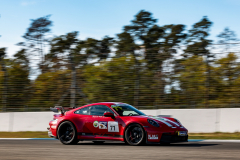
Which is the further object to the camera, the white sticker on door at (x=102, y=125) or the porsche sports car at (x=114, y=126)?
the white sticker on door at (x=102, y=125)

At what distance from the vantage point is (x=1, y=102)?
1577 centimetres

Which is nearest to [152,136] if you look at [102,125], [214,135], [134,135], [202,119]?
[134,135]

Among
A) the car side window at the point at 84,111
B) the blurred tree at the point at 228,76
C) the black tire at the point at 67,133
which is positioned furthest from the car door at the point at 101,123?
the blurred tree at the point at 228,76

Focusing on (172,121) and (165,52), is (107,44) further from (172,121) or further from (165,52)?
(172,121)

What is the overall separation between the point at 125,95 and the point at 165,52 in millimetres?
2497

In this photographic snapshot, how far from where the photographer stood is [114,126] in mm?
8984

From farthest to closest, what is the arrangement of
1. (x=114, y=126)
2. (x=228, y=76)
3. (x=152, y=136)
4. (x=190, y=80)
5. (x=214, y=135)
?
(x=190, y=80)
(x=228, y=76)
(x=214, y=135)
(x=114, y=126)
(x=152, y=136)

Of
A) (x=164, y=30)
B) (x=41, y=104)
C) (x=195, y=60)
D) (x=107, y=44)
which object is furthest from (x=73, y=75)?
(x=164, y=30)

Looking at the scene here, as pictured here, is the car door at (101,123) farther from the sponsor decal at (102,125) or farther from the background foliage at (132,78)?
the background foliage at (132,78)

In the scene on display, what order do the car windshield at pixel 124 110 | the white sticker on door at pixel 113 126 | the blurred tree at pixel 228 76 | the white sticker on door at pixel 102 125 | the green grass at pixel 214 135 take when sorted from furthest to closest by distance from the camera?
the blurred tree at pixel 228 76 < the green grass at pixel 214 135 < the car windshield at pixel 124 110 < the white sticker on door at pixel 102 125 < the white sticker on door at pixel 113 126

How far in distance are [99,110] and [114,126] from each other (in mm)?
793

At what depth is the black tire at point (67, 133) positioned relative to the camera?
31.0 ft

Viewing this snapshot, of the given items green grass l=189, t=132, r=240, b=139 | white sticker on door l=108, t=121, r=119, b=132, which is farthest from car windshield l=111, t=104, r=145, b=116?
green grass l=189, t=132, r=240, b=139

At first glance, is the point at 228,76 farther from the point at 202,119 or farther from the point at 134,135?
the point at 134,135
